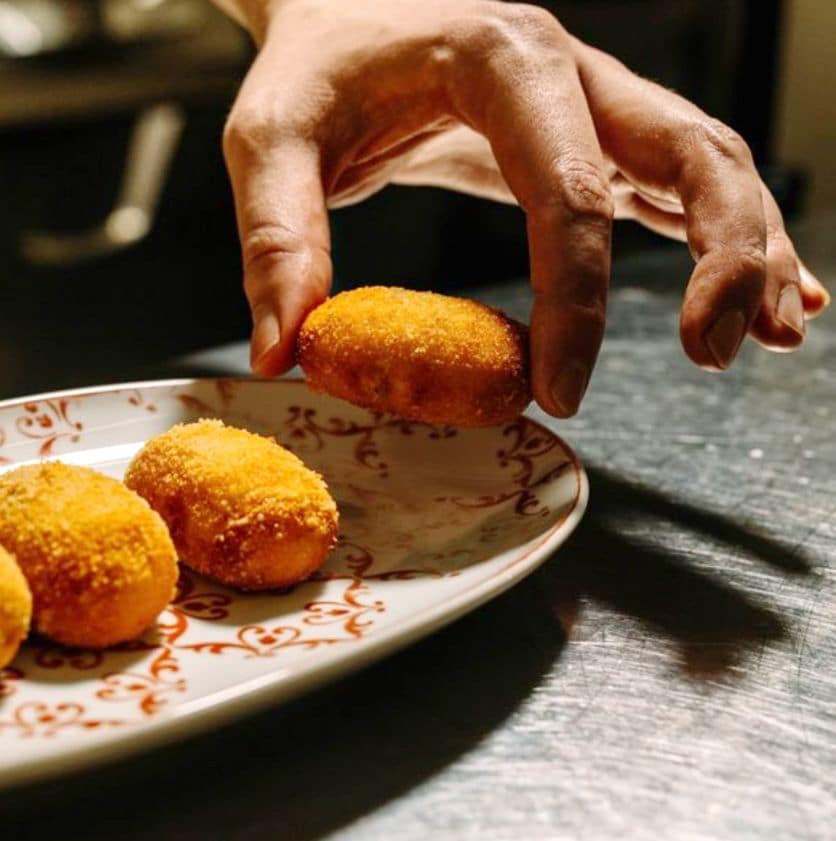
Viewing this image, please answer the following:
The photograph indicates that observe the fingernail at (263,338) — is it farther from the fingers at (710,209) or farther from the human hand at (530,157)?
the fingers at (710,209)

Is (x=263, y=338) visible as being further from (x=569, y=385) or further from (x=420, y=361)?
(x=569, y=385)

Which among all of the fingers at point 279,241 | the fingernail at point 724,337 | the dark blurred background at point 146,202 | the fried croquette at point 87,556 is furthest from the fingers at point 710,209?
the dark blurred background at point 146,202

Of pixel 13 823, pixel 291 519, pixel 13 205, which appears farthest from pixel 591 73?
pixel 13 205

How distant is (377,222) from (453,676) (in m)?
2.35

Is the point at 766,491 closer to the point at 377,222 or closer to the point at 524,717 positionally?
the point at 524,717

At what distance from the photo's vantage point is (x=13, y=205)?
2520mm

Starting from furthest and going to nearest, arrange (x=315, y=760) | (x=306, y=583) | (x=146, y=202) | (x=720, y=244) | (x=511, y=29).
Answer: (x=146, y=202)
(x=511, y=29)
(x=720, y=244)
(x=306, y=583)
(x=315, y=760)

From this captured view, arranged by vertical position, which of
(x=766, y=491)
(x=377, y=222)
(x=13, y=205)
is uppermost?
(x=766, y=491)

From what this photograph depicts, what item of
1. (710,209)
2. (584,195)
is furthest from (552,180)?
(710,209)

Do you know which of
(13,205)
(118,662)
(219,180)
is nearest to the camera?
(118,662)

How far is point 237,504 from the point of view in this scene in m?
0.80

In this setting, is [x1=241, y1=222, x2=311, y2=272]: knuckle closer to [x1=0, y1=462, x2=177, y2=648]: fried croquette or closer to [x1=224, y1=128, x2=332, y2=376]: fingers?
[x1=224, y1=128, x2=332, y2=376]: fingers

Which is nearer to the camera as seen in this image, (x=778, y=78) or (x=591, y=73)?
(x=591, y=73)

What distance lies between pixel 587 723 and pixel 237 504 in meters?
0.28
